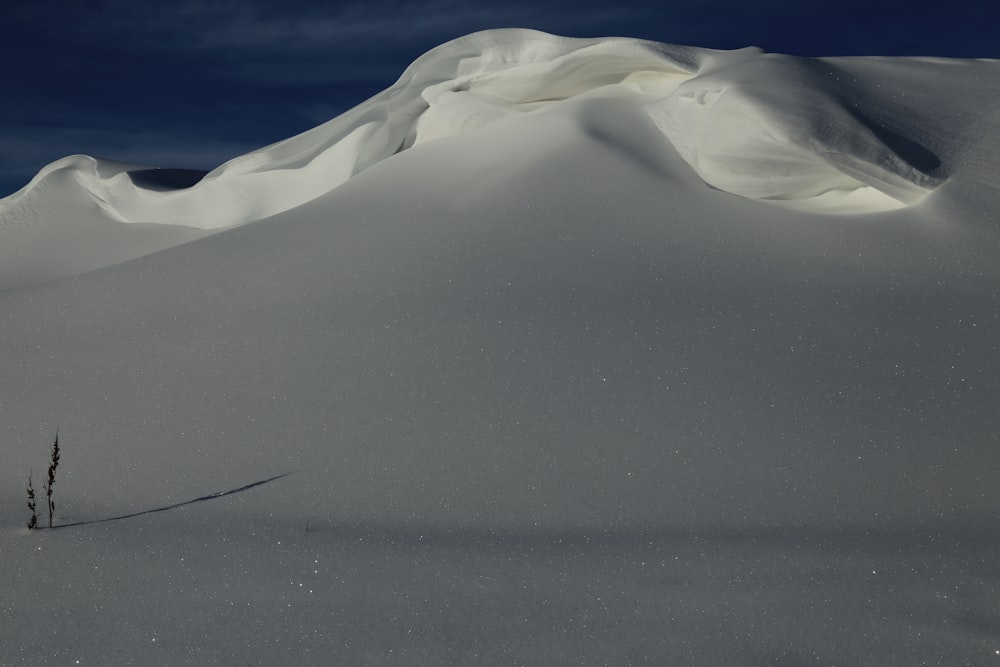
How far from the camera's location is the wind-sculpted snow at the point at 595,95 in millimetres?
3621

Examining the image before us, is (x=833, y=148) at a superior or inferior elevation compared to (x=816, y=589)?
superior

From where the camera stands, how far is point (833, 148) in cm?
357

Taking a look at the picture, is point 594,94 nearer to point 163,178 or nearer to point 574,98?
point 574,98

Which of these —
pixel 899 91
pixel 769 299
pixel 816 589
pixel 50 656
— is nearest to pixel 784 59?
pixel 899 91

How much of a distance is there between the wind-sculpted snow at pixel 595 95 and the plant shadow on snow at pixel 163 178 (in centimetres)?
3

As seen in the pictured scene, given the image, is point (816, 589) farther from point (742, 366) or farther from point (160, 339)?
point (160, 339)

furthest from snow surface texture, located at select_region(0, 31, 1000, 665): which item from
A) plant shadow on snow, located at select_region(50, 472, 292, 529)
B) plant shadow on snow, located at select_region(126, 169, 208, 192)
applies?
plant shadow on snow, located at select_region(126, 169, 208, 192)

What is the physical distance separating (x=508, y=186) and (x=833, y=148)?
1256mm

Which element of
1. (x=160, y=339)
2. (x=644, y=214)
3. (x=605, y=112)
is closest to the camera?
(x=160, y=339)

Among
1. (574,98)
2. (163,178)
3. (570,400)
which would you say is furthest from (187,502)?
(163,178)

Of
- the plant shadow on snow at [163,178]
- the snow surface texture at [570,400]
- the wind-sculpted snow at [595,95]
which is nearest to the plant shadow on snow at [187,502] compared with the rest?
the snow surface texture at [570,400]

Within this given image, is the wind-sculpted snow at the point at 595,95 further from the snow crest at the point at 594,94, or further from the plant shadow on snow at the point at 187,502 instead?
the plant shadow on snow at the point at 187,502

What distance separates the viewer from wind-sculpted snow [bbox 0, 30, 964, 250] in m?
3.62

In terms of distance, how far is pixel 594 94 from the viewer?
4613 mm
